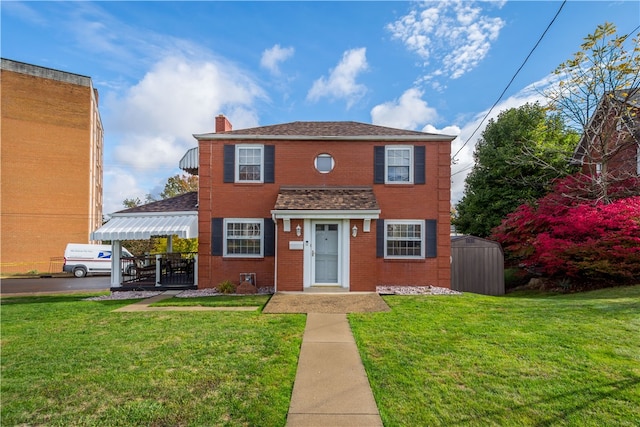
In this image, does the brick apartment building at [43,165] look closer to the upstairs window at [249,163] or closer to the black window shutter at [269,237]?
the upstairs window at [249,163]

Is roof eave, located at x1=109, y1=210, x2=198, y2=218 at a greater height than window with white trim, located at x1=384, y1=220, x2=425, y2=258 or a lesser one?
greater

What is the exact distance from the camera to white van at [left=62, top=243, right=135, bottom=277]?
22.4 m

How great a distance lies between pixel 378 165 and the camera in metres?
12.6

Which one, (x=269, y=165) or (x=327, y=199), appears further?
(x=269, y=165)

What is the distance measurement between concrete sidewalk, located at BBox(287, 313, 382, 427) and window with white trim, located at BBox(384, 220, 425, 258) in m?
6.43

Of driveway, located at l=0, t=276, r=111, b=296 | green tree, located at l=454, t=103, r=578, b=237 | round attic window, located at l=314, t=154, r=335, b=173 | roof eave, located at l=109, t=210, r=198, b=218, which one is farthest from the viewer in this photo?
green tree, located at l=454, t=103, r=578, b=237

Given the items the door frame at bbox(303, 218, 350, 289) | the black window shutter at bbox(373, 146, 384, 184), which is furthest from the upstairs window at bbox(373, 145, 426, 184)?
the door frame at bbox(303, 218, 350, 289)

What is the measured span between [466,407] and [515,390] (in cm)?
94

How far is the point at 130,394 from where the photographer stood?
415cm

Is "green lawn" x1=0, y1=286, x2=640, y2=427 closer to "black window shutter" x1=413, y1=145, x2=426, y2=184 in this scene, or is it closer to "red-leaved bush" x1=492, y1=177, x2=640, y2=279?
"red-leaved bush" x1=492, y1=177, x2=640, y2=279

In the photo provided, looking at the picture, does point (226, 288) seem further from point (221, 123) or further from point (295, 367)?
point (295, 367)

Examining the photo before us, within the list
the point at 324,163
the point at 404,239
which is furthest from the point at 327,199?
the point at 404,239

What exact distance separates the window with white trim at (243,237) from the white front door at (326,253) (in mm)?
2487

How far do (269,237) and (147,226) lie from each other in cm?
497
